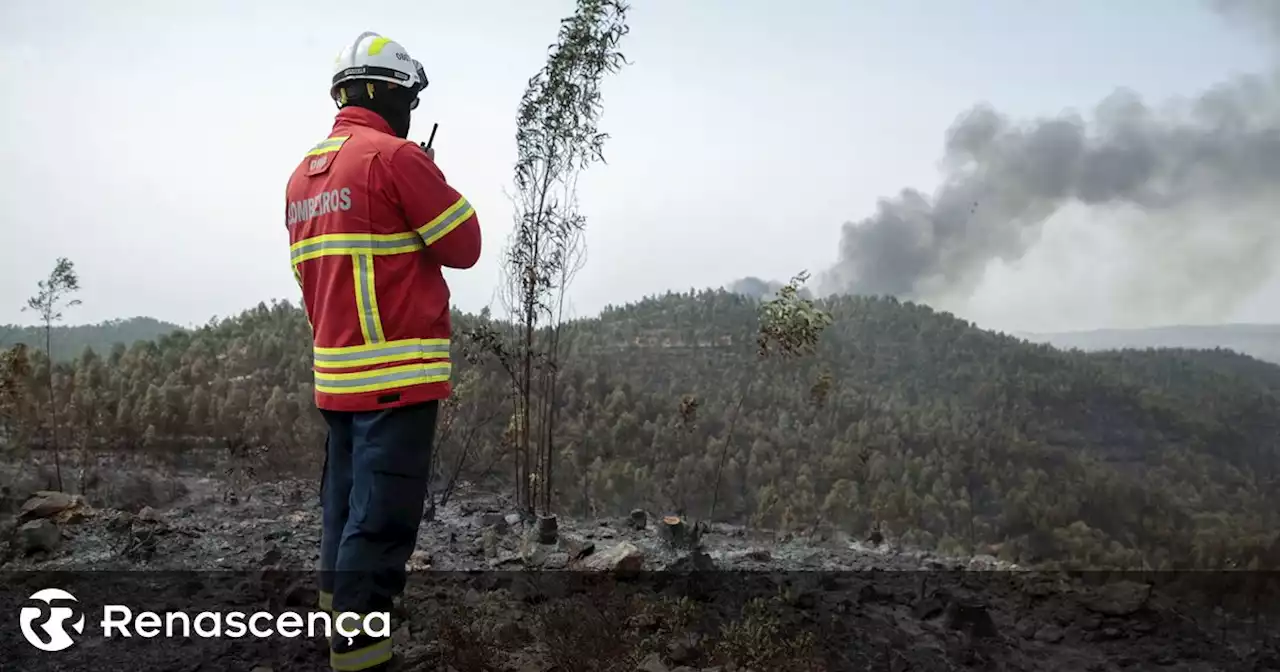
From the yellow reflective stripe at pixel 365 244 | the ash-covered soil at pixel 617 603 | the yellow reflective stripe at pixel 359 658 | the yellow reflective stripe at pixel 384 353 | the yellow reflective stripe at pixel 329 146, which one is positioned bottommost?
the ash-covered soil at pixel 617 603

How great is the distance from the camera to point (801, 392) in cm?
1470

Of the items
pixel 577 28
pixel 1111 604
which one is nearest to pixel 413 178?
pixel 577 28

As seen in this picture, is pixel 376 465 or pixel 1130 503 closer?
pixel 376 465

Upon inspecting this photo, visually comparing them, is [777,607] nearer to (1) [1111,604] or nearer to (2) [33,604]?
(1) [1111,604]

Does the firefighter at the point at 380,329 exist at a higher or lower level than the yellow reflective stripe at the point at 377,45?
lower

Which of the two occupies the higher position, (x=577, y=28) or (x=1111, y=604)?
(x=577, y=28)

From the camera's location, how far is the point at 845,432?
679 inches

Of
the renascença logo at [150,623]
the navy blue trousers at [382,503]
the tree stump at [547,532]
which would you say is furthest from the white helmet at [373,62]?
the tree stump at [547,532]

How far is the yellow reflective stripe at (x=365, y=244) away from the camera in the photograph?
2869 millimetres

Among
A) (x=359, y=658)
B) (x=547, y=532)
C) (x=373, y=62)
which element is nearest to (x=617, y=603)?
(x=547, y=532)

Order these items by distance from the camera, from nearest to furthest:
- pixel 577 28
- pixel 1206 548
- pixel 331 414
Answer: pixel 331 414
pixel 577 28
pixel 1206 548

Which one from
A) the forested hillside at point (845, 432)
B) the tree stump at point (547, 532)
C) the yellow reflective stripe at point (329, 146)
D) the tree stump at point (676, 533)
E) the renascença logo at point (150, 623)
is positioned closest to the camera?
the yellow reflective stripe at point (329, 146)

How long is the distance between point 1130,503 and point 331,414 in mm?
14823

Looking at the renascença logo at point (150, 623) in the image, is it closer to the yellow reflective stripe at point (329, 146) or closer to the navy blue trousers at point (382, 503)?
the navy blue trousers at point (382, 503)
